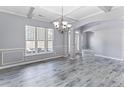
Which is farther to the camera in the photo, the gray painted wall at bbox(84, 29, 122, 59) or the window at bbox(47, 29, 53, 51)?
the gray painted wall at bbox(84, 29, 122, 59)

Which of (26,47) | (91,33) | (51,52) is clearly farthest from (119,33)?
(26,47)

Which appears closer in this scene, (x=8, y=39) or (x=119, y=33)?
(x=8, y=39)

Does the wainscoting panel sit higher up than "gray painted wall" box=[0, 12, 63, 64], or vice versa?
"gray painted wall" box=[0, 12, 63, 64]

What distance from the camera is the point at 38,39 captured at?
6707 mm

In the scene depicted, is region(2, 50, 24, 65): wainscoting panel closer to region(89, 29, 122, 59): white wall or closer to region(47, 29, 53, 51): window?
region(47, 29, 53, 51): window

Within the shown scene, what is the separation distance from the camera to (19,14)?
17.3 ft

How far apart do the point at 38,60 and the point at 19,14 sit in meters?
3.03

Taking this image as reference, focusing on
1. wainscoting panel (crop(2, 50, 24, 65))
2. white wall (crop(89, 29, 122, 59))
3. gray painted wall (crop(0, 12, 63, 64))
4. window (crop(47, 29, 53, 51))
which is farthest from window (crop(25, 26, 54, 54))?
white wall (crop(89, 29, 122, 59))

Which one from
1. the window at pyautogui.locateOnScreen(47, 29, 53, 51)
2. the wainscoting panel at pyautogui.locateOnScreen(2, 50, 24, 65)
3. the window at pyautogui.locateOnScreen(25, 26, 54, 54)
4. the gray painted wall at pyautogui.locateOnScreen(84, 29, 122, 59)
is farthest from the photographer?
the gray painted wall at pyautogui.locateOnScreen(84, 29, 122, 59)

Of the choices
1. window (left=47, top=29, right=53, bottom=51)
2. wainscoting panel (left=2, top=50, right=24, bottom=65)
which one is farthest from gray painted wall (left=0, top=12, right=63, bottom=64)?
window (left=47, top=29, right=53, bottom=51)

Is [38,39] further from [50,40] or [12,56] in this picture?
[12,56]

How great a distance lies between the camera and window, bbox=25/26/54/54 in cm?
613

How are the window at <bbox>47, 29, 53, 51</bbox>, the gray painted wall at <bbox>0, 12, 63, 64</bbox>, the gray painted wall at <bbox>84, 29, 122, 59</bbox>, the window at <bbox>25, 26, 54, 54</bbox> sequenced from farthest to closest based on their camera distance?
the gray painted wall at <bbox>84, 29, 122, 59</bbox>
the window at <bbox>47, 29, 53, 51</bbox>
the window at <bbox>25, 26, 54, 54</bbox>
the gray painted wall at <bbox>0, 12, 63, 64</bbox>

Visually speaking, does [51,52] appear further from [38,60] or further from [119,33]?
[119,33]
